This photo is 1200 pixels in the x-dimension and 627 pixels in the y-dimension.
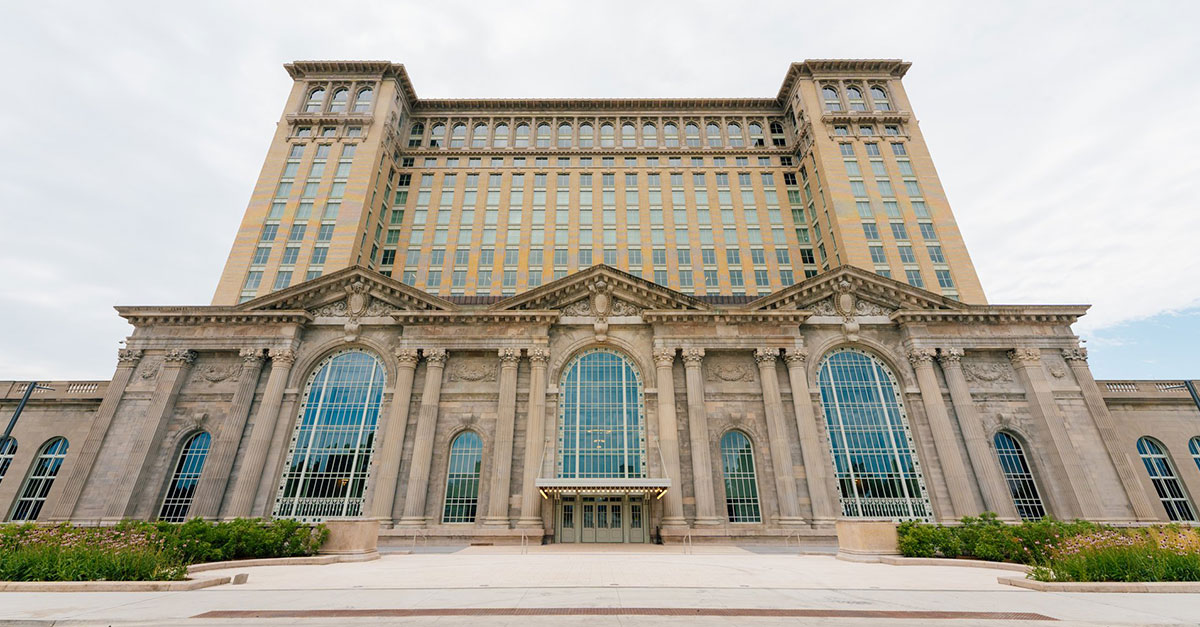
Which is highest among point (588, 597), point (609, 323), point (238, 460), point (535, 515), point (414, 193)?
point (414, 193)

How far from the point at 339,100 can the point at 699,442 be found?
60.6 metres

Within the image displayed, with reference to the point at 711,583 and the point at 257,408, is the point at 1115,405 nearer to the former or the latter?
the point at 711,583

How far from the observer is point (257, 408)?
2994 cm

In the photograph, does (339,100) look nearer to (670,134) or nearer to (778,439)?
(670,134)

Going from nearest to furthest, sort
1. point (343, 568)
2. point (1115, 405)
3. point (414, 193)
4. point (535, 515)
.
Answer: point (343, 568) → point (535, 515) → point (1115, 405) → point (414, 193)

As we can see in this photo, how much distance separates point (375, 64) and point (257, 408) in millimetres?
48925

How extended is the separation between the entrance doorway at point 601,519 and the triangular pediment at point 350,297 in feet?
47.6

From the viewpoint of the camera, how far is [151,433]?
93.3 ft

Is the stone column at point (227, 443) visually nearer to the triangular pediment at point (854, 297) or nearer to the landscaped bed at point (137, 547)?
the landscaped bed at point (137, 547)

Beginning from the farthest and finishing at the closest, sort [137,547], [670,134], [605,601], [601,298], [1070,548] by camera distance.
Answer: [670,134] → [601,298] → [1070,548] → [137,547] → [605,601]

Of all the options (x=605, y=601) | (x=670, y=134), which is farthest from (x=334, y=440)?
(x=670, y=134)

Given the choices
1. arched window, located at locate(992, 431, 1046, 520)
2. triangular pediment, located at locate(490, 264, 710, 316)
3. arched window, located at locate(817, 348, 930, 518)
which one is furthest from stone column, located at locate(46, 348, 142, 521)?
arched window, located at locate(992, 431, 1046, 520)

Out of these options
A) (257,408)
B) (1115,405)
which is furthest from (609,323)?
(1115,405)

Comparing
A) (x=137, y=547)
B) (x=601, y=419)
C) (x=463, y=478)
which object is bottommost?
(x=137, y=547)
